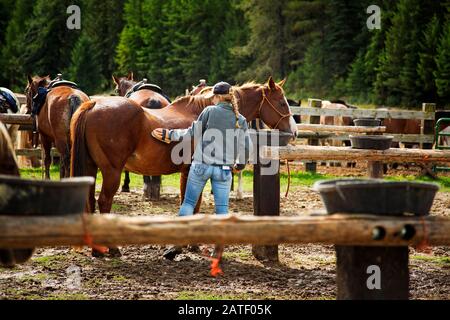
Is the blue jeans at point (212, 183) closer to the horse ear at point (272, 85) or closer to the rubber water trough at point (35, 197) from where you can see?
the horse ear at point (272, 85)

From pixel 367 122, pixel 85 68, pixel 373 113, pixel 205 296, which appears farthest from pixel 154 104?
pixel 85 68

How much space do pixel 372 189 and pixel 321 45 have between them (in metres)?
55.5

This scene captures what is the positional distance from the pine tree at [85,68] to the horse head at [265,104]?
60184 mm

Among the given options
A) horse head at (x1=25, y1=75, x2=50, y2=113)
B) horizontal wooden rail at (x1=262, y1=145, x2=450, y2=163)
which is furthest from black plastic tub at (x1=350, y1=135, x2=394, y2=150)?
horse head at (x1=25, y1=75, x2=50, y2=113)

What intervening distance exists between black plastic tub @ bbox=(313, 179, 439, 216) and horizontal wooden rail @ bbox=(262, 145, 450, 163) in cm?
377

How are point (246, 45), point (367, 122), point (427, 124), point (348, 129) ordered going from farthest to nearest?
point (246, 45) < point (427, 124) < point (348, 129) < point (367, 122)

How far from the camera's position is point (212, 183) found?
23.4 ft

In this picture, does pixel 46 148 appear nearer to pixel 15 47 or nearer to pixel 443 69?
pixel 443 69

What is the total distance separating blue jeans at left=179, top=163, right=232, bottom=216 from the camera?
7.04 metres

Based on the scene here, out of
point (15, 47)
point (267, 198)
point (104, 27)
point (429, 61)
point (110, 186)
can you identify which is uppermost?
point (104, 27)

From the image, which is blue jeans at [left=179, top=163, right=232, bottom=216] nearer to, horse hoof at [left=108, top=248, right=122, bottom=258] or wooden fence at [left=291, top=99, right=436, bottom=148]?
horse hoof at [left=108, top=248, right=122, bottom=258]

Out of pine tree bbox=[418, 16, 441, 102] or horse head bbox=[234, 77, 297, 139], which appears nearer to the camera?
horse head bbox=[234, 77, 297, 139]

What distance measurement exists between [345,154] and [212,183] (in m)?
1.91

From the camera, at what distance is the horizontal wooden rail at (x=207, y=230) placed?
3533 mm
